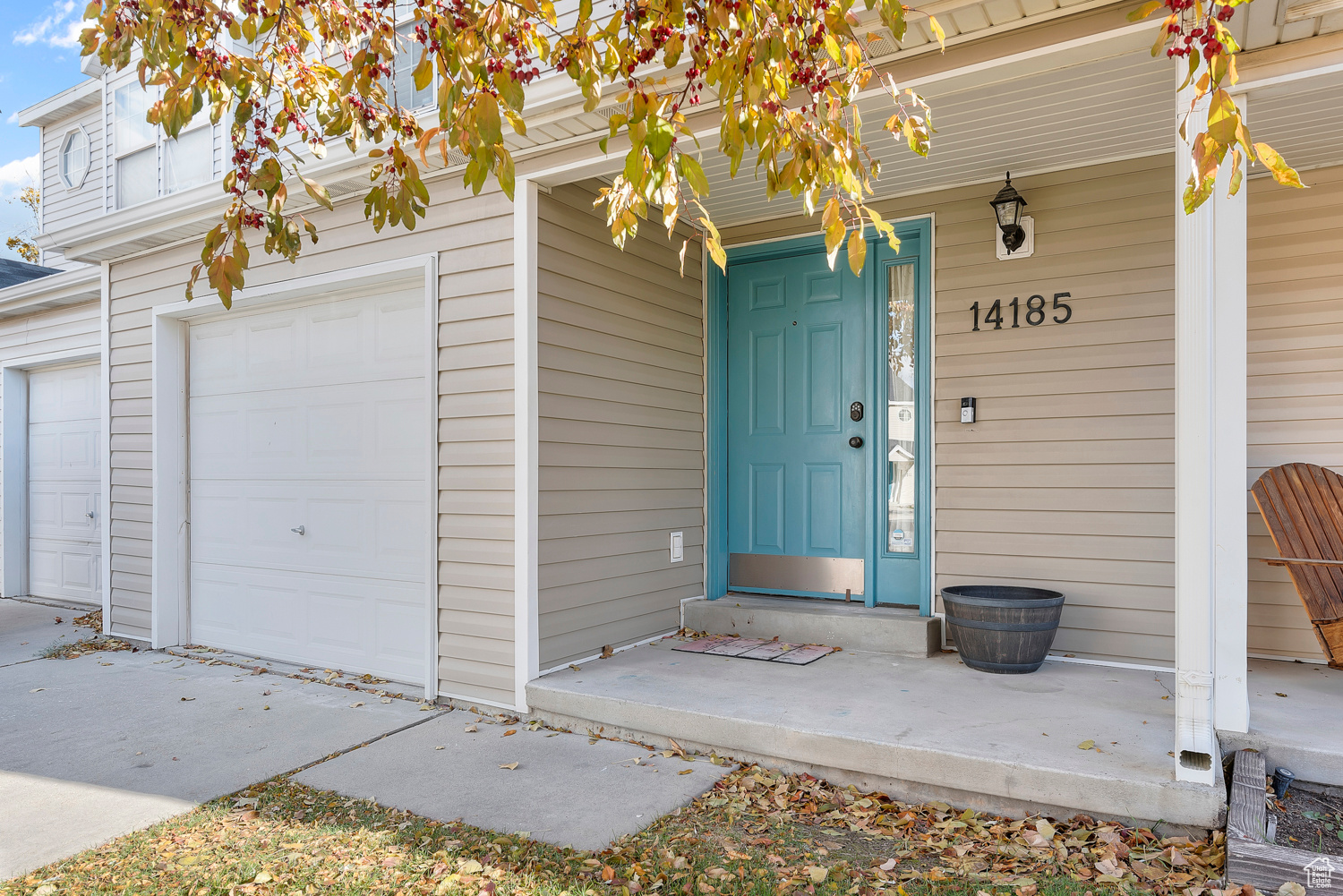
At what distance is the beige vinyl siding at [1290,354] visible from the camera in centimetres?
357

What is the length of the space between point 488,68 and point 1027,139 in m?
2.70

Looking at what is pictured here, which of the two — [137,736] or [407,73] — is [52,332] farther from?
[137,736]

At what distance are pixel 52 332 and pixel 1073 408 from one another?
7.87 m

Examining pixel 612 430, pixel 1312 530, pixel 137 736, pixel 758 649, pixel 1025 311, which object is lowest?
pixel 137 736

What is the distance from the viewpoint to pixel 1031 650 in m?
3.48

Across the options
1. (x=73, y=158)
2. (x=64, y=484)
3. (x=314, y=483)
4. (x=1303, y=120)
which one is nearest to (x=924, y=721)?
(x=1303, y=120)

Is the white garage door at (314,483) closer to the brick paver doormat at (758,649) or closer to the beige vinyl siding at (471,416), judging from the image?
the beige vinyl siding at (471,416)

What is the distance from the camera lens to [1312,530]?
3.37 m

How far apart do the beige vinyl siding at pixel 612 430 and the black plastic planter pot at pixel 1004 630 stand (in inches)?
61.5

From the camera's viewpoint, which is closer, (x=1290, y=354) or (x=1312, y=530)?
(x=1312, y=530)

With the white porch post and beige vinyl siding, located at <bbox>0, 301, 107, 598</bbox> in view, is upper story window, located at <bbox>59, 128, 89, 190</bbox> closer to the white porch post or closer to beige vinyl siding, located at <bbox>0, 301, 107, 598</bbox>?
beige vinyl siding, located at <bbox>0, 301, 107, 598</bbox>

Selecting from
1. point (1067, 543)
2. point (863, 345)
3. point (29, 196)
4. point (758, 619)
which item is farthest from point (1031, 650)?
point (29, 196)

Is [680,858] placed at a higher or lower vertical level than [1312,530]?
lower

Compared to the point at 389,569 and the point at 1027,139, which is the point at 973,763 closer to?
the point at 1027,139
